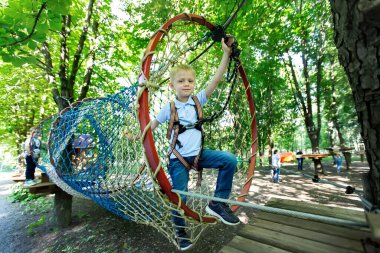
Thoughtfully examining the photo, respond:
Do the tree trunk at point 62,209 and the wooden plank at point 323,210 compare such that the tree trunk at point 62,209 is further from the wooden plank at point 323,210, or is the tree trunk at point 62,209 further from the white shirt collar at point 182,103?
the wooden plank at point 323,210

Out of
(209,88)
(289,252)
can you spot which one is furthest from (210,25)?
(289,252)

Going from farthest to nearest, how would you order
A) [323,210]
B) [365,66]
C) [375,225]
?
[323,210], [365,66], [375,225]

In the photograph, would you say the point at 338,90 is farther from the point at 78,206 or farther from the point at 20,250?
the point at 20,250

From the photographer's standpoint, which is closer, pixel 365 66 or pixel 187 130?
pixel 365 66

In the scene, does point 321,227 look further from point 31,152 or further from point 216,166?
point 31,152

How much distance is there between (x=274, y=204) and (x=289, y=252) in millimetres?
642

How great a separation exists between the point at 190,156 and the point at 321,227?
990 mm

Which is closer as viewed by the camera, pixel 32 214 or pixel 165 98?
pixel 165 98

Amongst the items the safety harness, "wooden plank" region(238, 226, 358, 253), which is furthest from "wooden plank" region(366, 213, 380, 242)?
the safety harness

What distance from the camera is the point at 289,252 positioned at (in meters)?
1.16


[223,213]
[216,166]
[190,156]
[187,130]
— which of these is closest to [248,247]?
[223,213]

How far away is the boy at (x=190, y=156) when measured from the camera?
1.70 m

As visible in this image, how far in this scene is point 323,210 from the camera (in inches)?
62.4

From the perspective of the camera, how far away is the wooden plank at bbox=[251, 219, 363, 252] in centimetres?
108
